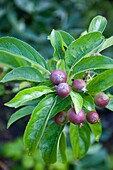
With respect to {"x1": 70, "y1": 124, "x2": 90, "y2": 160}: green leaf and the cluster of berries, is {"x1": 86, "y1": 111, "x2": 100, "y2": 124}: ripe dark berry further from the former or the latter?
{"x1": 70, "y1": 124, "x2": 90, "y2": 160}: green leaf

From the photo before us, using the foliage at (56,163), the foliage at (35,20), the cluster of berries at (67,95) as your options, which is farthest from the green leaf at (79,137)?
the foliage at (35,20)

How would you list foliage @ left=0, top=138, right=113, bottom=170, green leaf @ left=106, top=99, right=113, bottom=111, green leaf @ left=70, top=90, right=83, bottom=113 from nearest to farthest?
green leaf @ left=70, top=90, right=83, bottom=113 → green leaf @ left=106, top=99, right=113, bottom=111 → foliage @ left=0, top=138, right=113, bottom=170

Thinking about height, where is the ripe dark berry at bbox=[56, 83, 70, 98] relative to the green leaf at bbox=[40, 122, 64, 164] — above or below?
above

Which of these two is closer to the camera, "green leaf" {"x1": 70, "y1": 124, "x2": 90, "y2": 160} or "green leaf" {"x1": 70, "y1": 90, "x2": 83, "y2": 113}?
"green leaf" {"x1": 70, "y1": 90, "x2": 83, "y2": 113}

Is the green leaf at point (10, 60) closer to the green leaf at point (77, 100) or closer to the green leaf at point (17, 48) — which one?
the green leaf at point (17, 48)

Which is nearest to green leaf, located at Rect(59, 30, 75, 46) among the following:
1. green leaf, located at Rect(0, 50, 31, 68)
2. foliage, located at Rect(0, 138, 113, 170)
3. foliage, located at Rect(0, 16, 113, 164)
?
foliage, located at Rect(0, 16, 113, 164)

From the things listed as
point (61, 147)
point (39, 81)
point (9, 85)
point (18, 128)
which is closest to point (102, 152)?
point (18, 128)
